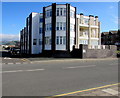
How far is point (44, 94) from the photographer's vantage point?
5012 millimetres

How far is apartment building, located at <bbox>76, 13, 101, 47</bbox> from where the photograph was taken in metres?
Result: 34.5

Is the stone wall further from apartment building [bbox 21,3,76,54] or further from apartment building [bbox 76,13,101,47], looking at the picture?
apartment building [bbox 76,13,101,47]

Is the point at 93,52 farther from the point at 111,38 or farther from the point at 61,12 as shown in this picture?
the point at 111,38

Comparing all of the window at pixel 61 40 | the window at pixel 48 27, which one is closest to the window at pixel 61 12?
the window at pixel 48 27

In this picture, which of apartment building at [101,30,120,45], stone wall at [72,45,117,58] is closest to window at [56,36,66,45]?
stone wall at [72,45,117,58]

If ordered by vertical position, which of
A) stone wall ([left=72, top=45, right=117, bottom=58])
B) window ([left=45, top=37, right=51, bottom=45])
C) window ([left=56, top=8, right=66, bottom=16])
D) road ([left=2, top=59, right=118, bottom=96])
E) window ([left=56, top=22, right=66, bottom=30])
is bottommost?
road ([left=2, top=59, right=118, bottom=96])

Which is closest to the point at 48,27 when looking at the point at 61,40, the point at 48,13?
the point at 48,13

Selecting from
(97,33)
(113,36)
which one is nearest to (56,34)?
(97,33)

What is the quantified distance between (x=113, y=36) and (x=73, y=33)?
188 feet

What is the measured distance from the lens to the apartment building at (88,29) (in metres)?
34.5

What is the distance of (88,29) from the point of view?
119ft

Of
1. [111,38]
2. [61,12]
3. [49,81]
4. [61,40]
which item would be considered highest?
[61,12]

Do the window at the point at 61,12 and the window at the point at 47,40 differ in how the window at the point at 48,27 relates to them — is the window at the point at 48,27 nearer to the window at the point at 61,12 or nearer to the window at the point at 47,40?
the window at the point at 47,40

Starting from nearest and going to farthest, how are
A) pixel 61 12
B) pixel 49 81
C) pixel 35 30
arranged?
pixel 49 81
pixel 61 12
pixel 35 30
